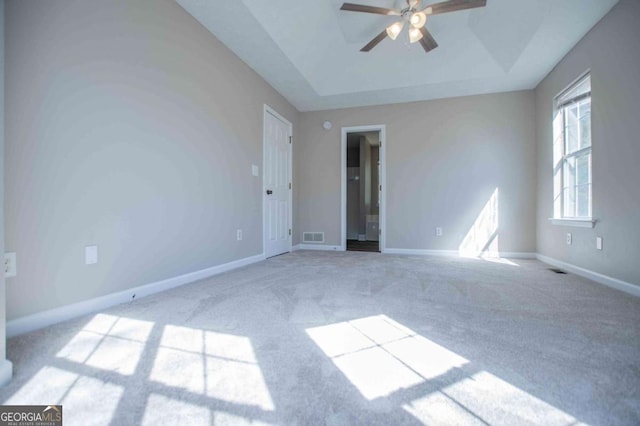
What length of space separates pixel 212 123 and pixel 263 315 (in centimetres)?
201

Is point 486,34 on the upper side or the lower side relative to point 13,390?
upper

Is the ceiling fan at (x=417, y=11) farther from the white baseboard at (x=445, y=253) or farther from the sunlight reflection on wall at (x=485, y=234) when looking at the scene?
the white baseboard at (x=445, y=253)

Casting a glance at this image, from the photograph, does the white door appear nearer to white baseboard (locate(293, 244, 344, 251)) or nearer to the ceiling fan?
white baseboard (locate(293, 244, 344, 251))

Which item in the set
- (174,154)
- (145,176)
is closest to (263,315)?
(145,176)

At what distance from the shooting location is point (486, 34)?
3271 millimetres

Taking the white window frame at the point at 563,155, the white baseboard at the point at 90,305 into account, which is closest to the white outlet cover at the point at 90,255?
the white baseboard at the point at 90,305

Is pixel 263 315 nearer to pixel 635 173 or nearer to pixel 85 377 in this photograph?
pixel 85 377

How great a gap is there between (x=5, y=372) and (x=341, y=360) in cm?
123

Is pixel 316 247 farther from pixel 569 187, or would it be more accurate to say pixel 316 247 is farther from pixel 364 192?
pixel 569 187

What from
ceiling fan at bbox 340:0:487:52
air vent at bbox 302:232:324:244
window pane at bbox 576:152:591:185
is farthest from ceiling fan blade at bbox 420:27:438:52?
air vent at bbox 302:232:324:244

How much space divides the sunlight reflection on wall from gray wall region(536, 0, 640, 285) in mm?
1063

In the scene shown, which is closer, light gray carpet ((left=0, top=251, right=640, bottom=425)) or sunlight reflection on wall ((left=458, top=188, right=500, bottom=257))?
light gray carpet ((left=0, top=251, right=640, bottom=425))

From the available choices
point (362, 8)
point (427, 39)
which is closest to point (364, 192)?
point (427, 39)

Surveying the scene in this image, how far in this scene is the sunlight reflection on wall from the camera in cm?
416
